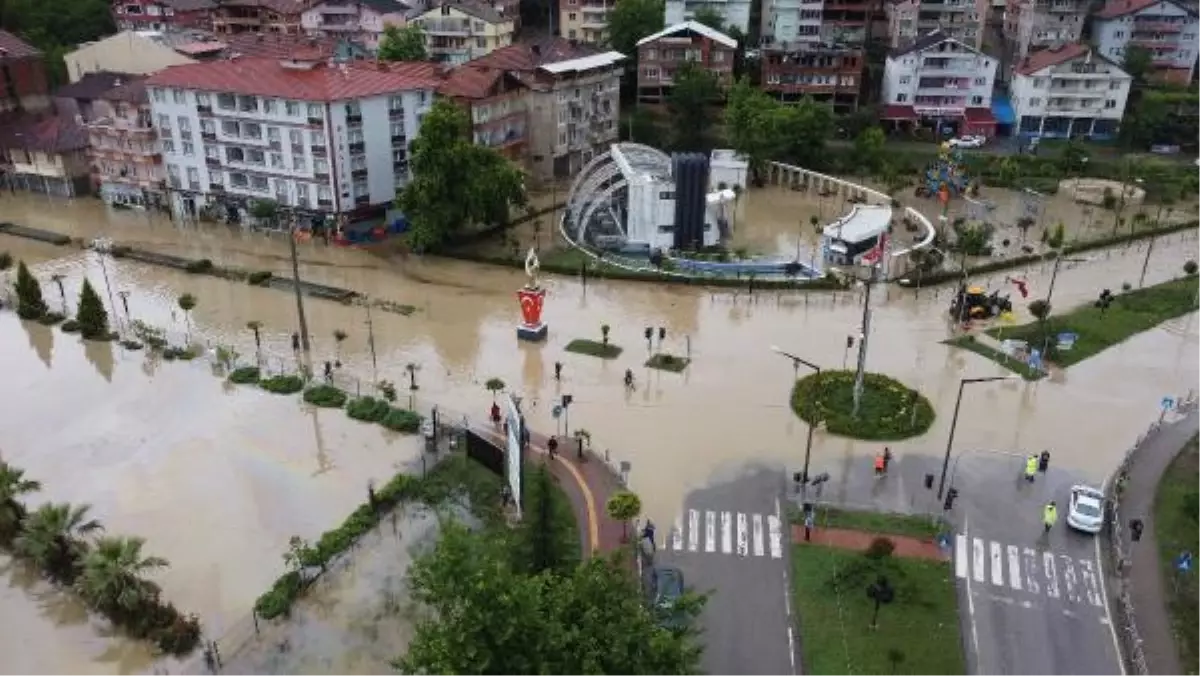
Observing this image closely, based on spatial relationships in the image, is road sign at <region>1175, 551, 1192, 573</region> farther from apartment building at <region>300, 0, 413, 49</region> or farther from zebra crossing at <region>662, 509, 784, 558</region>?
apartment building at <region>300, 0, 413, 49</region>

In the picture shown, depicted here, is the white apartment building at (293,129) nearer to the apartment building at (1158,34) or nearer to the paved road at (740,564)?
the paved road at (740,564)

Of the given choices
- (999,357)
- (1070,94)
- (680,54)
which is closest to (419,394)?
(999,357)

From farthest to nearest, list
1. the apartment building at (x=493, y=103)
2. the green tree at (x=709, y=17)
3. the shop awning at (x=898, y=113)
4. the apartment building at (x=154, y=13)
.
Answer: the apartment building at (x=154, y=13) < the green tree at (x=709, y=17) < the shop awning at (x=898, y=113) < the apartment building at (x=493, y=103)

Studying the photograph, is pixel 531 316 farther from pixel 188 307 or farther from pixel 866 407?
pixel 188 307

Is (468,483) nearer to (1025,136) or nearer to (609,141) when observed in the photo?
(609,141)

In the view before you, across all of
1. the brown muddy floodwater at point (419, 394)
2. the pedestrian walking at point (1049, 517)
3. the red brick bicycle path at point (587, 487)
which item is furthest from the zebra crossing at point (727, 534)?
the pedestrian walking at point (1049, 517)

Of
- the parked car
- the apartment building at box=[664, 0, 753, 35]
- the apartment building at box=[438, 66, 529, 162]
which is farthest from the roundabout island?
the apartment building at box=[664, 0, 753, 35]

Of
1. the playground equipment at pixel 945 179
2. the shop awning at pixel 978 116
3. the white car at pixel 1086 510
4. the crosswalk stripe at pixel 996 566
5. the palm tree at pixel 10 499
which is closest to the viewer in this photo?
the crosswalk stripe at pixel 996 566

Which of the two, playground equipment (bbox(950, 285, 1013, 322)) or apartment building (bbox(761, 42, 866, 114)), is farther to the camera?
apartment building (bbox(761, 42, 866, 114))
